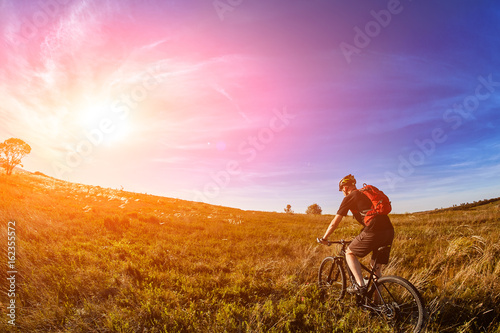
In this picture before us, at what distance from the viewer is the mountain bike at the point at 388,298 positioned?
155 inches

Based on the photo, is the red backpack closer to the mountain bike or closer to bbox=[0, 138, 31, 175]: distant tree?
the mountain bike

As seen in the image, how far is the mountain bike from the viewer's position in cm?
394

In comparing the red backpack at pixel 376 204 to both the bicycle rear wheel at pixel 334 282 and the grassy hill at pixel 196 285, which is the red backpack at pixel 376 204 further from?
the grassy hill at pixel 196 285

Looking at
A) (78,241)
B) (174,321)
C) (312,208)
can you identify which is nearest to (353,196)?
(174,321)

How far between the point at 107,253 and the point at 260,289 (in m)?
5.88

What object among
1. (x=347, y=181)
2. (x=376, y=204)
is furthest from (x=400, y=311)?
(x=347, y=181)

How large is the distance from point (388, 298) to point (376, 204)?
2739mm

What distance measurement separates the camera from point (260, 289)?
20.4ft

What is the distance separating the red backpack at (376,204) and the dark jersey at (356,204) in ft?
0.31

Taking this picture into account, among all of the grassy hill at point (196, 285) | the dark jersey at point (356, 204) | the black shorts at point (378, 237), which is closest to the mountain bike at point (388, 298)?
the black shorts at point (378, 237)

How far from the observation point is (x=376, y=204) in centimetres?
468

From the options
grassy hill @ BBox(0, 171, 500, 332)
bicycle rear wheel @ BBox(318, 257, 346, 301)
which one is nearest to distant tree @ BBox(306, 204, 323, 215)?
grassy hill @ BBox(0, 171, 500, 332)

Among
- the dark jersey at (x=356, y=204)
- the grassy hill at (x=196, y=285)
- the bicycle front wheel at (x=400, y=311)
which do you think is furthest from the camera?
the dark jersey at (x=356, y=204)

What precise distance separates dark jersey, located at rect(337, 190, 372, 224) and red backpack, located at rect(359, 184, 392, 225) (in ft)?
0.31
